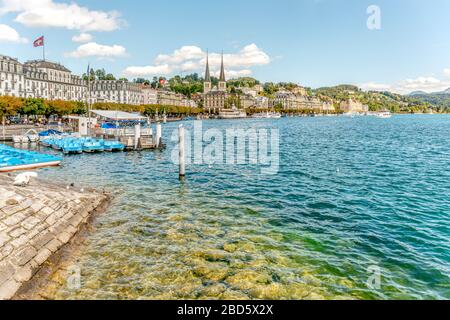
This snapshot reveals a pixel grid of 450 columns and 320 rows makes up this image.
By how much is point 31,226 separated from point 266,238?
30.9ft

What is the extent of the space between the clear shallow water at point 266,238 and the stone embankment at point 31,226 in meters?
1.00

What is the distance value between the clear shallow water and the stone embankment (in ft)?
3.29

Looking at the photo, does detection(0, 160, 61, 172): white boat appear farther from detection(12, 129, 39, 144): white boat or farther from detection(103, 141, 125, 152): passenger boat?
detection(12, 129, 39, 144): white boat

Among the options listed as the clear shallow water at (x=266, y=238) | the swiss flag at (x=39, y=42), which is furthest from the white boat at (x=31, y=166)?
the swiss flag at (x=39, y=42)

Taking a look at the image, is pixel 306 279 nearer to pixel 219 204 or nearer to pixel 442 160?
pixel 219 204

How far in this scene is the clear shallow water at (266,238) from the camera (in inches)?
434

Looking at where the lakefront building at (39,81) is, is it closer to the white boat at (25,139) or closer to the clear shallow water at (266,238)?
the white boat at (25,139)

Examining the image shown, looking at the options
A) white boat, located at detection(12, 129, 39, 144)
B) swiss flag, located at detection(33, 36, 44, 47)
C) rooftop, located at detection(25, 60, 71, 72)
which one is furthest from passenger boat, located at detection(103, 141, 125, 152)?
rooftop, located at detection(25, 60, 71, 72)

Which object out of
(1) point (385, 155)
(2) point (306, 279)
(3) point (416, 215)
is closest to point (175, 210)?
(2) point (306, 279)

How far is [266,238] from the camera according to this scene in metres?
15.2

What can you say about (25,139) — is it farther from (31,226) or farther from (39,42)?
(31,226)

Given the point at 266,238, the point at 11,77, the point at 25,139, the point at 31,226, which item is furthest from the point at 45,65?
the point at 266,238

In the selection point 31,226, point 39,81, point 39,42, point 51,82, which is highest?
point 39,42

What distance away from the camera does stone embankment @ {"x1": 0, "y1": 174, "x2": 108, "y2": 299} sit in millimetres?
10609
